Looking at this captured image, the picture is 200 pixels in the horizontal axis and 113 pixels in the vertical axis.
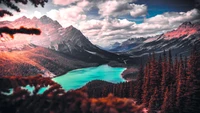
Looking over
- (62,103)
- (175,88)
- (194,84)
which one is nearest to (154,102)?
(175,88)

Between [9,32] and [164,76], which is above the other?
[9,32]

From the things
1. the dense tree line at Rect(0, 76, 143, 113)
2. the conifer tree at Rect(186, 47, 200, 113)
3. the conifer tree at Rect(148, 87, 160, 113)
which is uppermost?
the dense tree line at Rect(0, 76, 143, 113)

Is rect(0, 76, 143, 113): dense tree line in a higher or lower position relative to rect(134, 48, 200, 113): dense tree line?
higher

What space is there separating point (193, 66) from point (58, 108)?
61916 millimetres

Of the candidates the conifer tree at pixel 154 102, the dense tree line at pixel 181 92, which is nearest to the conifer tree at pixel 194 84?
the dense tree line at pixel 181 92

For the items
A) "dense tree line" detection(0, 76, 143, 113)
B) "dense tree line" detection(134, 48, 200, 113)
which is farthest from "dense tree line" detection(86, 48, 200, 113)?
"dense tree line" detection(0, 76, 143, 113)

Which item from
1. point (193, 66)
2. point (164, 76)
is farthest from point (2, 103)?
point (164, 76)

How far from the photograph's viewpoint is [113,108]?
13.0 feet

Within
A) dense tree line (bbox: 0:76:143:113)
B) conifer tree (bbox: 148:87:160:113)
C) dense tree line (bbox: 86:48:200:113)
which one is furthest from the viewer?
conifer tree (bbox: 148:87:160:113)

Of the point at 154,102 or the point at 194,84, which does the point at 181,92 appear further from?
the point at 154,102

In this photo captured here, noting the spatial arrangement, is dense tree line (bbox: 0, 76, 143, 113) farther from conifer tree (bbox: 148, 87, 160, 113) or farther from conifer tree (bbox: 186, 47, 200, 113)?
conifer tree (bbox: 148, 87, 160, 113)

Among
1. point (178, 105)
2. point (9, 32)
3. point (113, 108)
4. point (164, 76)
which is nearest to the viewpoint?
point (113, 108)

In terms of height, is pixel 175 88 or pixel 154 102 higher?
pixel 175 88

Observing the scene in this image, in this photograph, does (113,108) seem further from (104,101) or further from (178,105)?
(178,105)
